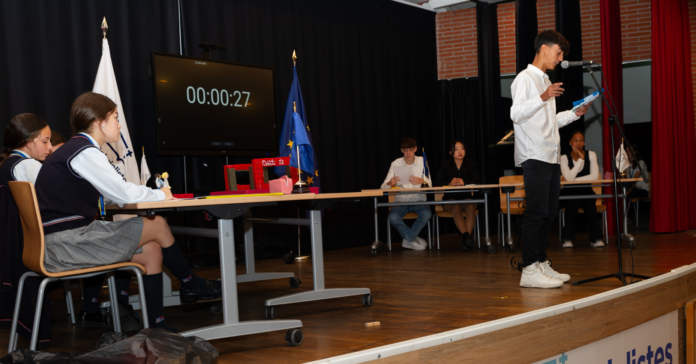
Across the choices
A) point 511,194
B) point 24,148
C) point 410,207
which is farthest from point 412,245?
point 24,148

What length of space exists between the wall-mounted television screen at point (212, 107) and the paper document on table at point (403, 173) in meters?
1.39

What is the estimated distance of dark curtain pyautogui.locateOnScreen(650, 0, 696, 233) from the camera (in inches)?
246

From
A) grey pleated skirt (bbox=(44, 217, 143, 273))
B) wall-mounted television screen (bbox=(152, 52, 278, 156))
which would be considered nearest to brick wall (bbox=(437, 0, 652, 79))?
wall-mounted television screen (bbox=(152, 52, 278, 156))

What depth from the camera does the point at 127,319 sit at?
2.81 meters

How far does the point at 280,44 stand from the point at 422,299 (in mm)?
3690

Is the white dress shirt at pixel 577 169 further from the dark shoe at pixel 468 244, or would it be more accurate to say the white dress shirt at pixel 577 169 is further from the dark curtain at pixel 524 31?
the dark curtain at pixel 524 31

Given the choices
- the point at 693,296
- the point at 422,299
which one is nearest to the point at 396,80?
the point at 422,299

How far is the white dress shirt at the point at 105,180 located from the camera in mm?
2131

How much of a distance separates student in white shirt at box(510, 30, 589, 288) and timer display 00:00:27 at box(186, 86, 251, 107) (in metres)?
2.56

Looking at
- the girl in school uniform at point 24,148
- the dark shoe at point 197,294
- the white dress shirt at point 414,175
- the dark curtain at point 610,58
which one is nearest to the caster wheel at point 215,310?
the dark shoe at point 197,294

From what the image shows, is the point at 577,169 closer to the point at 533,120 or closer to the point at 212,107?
the point at 533,120

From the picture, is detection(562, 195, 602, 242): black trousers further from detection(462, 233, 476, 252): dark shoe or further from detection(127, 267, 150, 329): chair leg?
detection(127, 267, 150, 329): chair leg

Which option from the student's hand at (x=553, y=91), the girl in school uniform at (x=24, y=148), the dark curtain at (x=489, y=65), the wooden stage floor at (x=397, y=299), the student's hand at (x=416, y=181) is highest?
the dark curtain at (x=489, y=65)

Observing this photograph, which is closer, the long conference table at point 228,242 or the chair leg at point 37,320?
the chair leg at point 37,320
